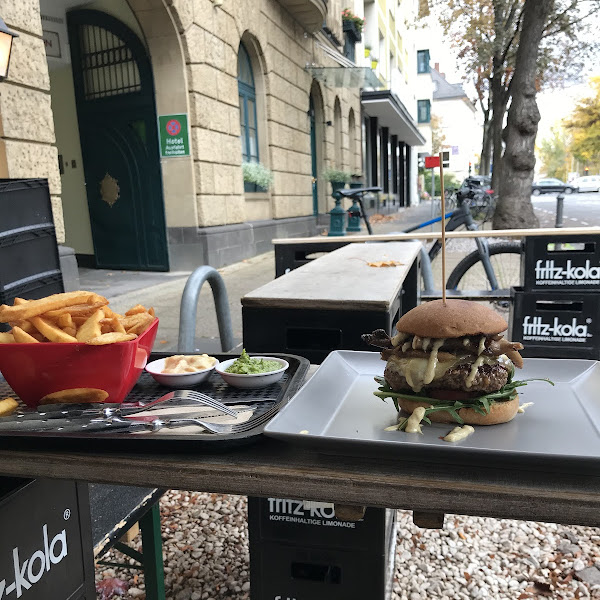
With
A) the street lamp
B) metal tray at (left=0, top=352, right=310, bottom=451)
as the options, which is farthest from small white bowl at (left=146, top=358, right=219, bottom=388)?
the street lamp

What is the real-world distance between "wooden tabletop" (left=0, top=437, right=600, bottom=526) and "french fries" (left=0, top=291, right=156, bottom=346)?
0.73 ft

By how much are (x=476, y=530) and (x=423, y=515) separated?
224cm

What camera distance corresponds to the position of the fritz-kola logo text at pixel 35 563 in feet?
4.50

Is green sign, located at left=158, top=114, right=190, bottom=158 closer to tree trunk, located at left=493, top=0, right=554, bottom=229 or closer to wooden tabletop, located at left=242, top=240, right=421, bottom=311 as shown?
wooden tabletop, located at left=242, top=240, right=421, bottom=311

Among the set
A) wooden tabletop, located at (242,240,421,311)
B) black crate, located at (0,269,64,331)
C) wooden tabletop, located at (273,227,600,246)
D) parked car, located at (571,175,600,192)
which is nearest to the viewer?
wooden tabletop, located at (242,240,421,311)

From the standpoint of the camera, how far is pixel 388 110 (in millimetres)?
25797

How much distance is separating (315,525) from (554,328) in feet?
10.9

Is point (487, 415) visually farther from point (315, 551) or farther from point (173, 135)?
point (173, 135)

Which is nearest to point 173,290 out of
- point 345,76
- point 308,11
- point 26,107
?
point 26,107

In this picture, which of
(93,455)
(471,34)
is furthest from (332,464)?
(471,34)

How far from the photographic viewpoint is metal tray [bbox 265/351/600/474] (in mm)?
962

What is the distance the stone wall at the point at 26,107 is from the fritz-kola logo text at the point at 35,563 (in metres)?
5.43

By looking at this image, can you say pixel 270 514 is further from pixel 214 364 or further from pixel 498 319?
pixel 498 319

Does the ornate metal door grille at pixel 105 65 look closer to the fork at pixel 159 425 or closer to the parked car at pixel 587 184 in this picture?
the fork at pixel 159 425
